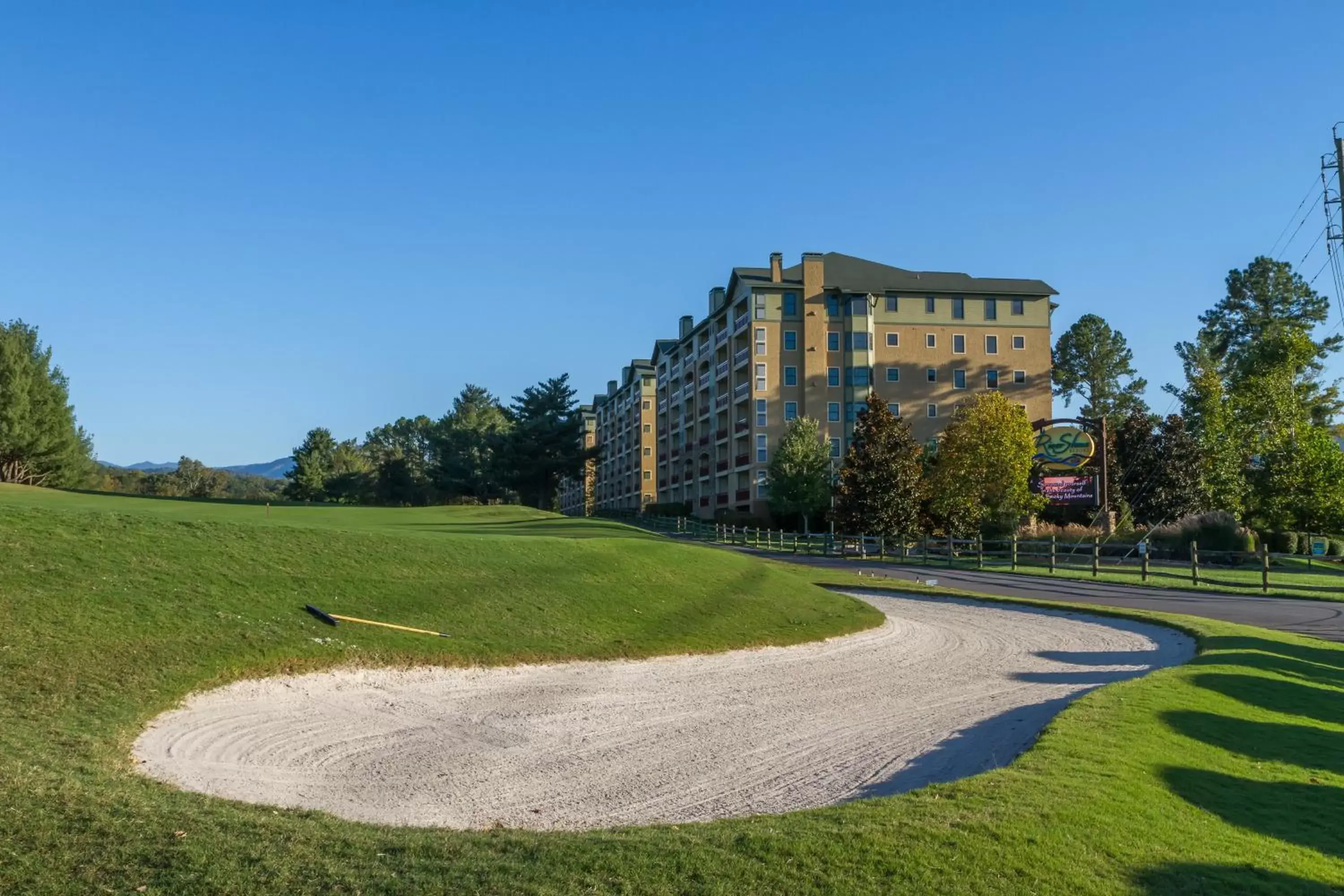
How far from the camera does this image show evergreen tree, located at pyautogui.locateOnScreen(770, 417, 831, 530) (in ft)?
206

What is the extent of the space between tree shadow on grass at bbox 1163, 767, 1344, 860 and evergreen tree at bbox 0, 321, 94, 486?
2820 inches

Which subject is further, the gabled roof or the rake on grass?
the gabled roof

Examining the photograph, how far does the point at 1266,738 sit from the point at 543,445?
78.9 metres

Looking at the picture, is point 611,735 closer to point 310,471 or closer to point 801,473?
point 801,473

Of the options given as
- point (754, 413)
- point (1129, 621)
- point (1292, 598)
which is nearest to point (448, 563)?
point (1129, 621)

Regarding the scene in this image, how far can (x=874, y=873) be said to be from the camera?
5465 millimetres

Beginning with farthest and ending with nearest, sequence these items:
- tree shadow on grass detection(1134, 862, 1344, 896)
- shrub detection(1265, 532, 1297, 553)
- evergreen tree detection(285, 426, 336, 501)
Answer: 1. evergreen tree detection(285, 426, 336, 501)
2. shrub detection(1265, 532, 1297, 553)
3. tree shadow on grass detection(1134, 862, 1344, 896)

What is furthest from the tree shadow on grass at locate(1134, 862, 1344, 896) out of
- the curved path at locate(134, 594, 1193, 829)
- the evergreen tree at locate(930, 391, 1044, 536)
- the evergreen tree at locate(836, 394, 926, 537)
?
the evergreen tree at locate(930, 391, 1044, 536)

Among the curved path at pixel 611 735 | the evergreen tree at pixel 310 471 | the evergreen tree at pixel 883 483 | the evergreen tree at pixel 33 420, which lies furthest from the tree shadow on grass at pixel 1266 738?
the evergreen tree at pixel 310 471

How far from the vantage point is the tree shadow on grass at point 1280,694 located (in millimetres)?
11945

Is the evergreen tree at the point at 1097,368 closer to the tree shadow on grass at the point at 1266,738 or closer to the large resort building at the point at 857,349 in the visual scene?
the large resort building at the point at 857,349

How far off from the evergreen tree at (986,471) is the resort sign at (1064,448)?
0.59 metres

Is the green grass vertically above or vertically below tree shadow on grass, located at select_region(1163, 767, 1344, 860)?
Answer: above

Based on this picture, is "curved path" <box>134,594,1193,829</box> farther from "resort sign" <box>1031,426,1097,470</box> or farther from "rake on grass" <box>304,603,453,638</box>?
"resort sign" <box>1031,426,1097,470</box>
